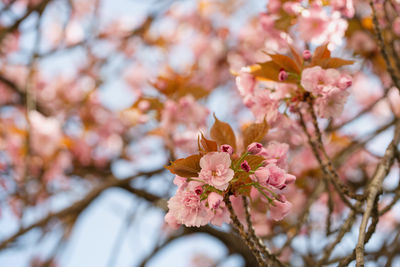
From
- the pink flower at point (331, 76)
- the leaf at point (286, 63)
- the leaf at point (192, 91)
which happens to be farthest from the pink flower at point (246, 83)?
the leaf at point (192, 91)

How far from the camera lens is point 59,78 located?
4.96 metres

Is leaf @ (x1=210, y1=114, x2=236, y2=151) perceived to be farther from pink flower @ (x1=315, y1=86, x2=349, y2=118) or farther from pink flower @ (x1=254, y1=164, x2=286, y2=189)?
pink flower @ (x1=315, y1=86, x2=349, y2=118)

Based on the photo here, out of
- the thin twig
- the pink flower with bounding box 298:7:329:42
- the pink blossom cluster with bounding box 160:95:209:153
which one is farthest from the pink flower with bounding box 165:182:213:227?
the pink blossom cluster with bounding box 160:95:209:153

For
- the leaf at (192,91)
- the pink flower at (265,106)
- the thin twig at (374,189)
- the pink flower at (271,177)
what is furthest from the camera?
the leaf at (192,91)

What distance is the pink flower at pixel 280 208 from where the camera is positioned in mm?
987

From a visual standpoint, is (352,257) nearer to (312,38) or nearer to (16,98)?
(312,38)

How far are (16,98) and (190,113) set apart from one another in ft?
8.53

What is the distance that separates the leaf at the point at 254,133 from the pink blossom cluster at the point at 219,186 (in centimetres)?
5

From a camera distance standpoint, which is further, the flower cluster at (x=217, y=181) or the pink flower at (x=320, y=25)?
the pink flower at (x=320, y=25)

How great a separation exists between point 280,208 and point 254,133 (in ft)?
0.69

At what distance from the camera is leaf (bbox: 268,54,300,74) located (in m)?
1.12

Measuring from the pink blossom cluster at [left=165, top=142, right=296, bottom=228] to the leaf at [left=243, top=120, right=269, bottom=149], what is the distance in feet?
0.15

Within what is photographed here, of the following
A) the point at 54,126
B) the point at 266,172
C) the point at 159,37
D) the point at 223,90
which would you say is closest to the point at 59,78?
the point at 159,37

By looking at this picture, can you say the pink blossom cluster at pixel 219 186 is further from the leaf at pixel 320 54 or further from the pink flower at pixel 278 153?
the leaf at pixel 320 54
